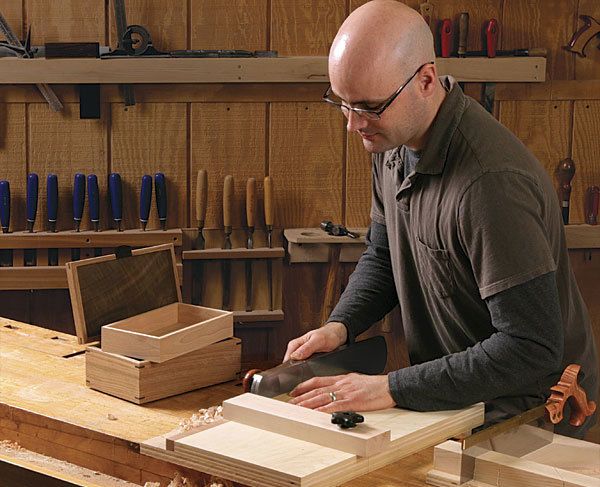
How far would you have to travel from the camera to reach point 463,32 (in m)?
3.86

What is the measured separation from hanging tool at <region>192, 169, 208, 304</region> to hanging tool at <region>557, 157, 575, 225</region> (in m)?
1.43

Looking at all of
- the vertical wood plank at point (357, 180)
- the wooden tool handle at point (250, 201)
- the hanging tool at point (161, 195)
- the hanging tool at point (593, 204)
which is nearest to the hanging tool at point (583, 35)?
the hanging tool at point (593, 204)

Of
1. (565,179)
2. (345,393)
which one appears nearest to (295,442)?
(345,393)

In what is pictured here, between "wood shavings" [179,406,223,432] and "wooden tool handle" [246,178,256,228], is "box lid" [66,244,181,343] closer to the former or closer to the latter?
"wood shavings" [179,406,223,432]

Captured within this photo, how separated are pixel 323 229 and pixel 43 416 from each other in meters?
1.94

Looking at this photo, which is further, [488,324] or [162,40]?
[162,40]

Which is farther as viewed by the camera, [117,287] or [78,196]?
[78,196]

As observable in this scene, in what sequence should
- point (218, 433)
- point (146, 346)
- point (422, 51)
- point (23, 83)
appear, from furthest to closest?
1. point (23, 83)
2. point (146, 346)
3. point (422, 51)
4. point (218, 433)

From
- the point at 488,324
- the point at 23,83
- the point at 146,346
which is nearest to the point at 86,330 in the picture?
the point at 146,346

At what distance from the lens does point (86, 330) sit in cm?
256

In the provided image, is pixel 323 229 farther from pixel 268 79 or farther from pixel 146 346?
pixel 146 346

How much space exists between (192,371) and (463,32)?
210 cm

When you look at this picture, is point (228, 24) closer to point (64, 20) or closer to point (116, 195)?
point (64, 20)

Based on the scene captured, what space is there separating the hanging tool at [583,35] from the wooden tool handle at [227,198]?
4.74 feet
